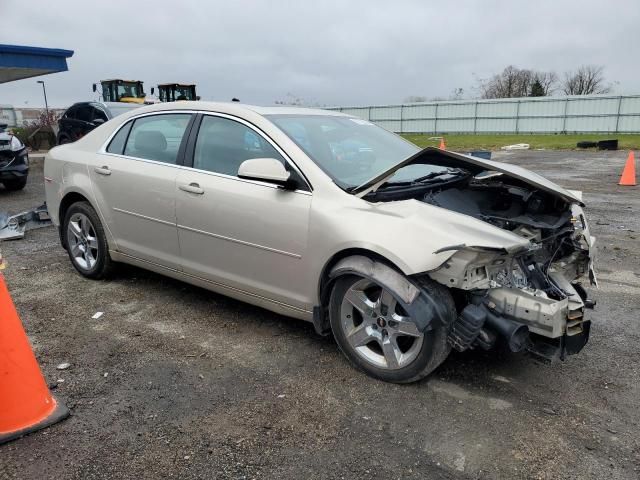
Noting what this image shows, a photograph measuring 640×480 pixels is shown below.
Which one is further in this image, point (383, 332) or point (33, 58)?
point (33, 58)

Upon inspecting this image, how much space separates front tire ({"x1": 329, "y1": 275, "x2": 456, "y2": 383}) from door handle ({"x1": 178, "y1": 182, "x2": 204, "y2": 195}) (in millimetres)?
1307

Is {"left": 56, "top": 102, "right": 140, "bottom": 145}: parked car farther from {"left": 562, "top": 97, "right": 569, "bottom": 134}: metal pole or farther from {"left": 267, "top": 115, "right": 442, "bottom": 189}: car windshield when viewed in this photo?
{"left": 562, "top": 97, "right": 569, "bottom": 134}: metal pole

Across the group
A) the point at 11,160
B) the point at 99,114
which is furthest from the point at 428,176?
the point at 99,114

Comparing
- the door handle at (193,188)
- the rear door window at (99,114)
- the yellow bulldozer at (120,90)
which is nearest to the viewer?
the door handle at (193,188)

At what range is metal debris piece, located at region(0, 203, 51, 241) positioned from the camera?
681 centimetres

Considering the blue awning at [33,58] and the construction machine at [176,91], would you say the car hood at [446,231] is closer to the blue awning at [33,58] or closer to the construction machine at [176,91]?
the blue awning at [33,58]

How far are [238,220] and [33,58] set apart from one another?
989 centimetres

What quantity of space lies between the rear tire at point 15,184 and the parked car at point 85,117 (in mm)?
2598

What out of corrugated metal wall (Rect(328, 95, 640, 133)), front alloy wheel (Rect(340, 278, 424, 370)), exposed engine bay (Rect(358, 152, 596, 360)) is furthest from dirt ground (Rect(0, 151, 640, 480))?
corrugated metal wall (Rect(328, 95, 640, 133))

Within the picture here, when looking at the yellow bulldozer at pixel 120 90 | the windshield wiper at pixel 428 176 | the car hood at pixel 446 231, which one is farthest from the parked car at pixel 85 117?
the car hood at pixel 446 231

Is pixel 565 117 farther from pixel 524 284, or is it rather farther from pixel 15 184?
pixel 524 284

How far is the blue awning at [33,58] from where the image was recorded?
10.6 m

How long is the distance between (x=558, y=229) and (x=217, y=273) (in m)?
2.38

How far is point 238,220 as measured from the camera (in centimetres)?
366
